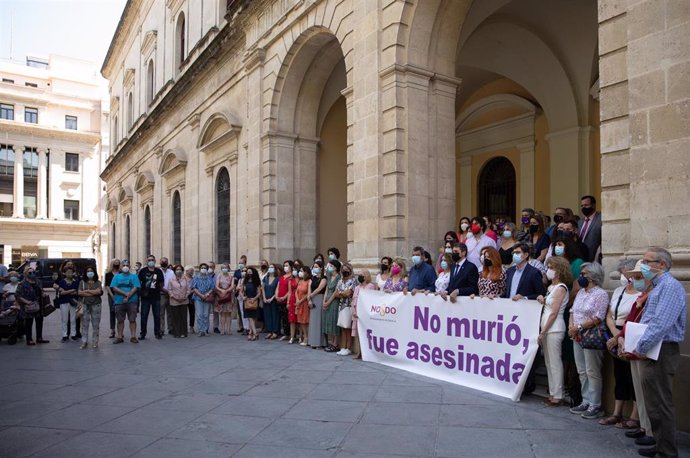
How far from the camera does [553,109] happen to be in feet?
45.8

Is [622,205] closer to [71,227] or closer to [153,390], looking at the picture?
[153,390]

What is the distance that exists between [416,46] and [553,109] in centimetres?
567

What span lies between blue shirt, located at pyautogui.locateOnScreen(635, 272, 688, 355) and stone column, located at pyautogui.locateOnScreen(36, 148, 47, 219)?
2164 inches

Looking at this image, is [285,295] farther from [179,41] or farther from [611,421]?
[179,41]

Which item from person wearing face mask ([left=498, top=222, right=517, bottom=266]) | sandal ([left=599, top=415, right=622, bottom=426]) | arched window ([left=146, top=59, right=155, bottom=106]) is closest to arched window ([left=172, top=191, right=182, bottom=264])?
arched window ([left=146, top=59, right=155, bottom=106])

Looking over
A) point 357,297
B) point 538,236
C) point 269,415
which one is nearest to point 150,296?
point 357,297

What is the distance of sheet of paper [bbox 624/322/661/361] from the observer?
14.6 feet

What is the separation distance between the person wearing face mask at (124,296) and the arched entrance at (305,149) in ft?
13.4

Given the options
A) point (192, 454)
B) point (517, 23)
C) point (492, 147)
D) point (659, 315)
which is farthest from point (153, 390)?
point (492, 147)

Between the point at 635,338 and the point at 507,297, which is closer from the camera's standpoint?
the point at 635,338

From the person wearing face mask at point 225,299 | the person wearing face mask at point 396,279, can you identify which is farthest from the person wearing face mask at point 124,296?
the person wearing face mask at point 396,279

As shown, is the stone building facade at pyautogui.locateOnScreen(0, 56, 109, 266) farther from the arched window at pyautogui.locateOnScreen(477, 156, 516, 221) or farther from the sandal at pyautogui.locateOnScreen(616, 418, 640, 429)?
the sandal at pyautogui.locateOnScreen(616, 418, 640, 429)

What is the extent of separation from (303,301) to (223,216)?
8.92m

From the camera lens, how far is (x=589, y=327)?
217 inches
